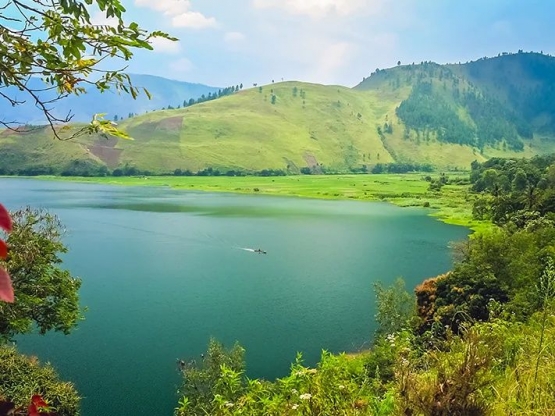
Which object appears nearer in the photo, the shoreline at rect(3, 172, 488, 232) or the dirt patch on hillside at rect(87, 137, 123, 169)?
the shoreline at rect(3, 172, 488, 232)

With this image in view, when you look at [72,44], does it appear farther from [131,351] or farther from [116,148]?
[116,148]

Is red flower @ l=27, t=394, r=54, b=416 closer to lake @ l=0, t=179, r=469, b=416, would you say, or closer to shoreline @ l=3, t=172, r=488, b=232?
lake @ l=0, t=179, r=469, b=416

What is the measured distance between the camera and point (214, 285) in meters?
39.6

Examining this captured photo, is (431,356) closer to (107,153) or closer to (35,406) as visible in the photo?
(35,406)

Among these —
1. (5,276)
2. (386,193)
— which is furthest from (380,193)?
(5,276)

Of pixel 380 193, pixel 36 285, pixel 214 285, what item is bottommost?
pixel 214 285

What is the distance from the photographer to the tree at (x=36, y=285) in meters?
18.2

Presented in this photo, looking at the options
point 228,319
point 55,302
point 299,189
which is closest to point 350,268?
point 228,319

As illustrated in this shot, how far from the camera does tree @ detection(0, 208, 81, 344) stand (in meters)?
18.2

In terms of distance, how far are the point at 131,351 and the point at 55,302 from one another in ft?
22.6

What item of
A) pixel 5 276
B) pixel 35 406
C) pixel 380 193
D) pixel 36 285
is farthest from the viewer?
pixel 380 193

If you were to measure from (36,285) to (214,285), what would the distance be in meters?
21.0

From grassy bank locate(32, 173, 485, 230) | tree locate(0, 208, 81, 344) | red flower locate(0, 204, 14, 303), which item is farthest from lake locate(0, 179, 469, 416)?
red flower locate(0, 204, 14, 303)

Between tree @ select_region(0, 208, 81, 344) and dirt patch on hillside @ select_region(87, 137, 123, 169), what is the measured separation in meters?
171
